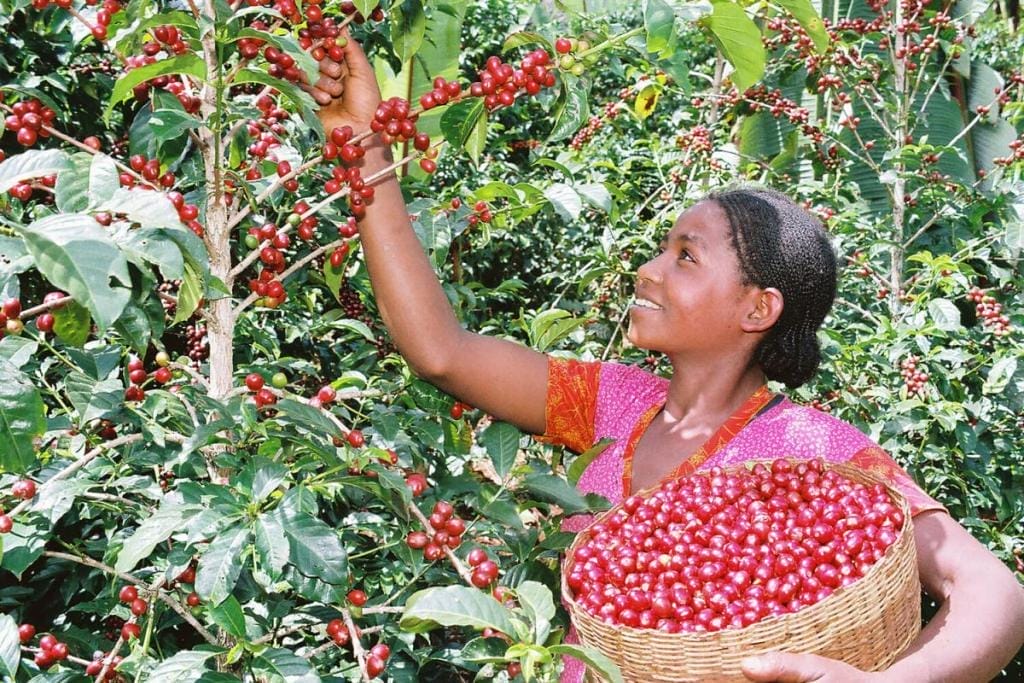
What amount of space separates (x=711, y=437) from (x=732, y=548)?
1.70 ft

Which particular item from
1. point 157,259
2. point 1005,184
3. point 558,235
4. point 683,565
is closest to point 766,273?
point 683,565

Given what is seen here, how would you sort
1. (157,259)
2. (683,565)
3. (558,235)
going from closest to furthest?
1. (157,259)
2. (683,565)
3. (558,235)

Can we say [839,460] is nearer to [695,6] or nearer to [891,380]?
[695,6]

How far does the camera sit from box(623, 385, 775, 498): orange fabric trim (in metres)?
1.83

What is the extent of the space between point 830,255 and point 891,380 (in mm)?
1450

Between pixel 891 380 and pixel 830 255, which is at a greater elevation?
pixel 830 255

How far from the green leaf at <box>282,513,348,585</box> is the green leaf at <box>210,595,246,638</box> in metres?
0.17

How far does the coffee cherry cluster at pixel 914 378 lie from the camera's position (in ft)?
9.99

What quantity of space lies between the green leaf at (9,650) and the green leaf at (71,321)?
1.71ft

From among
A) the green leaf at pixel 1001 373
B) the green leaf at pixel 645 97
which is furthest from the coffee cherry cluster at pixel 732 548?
the green leaf at pixel 645 97

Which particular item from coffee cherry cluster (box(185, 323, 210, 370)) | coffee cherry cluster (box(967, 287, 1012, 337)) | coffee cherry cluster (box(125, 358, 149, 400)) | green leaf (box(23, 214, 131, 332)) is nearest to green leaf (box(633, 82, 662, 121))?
coffee cherry cluster (box(967, 287, 1012, 337))

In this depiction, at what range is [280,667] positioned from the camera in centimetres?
137

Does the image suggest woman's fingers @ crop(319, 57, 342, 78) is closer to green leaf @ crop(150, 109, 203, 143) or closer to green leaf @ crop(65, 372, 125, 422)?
green leaf @ crop(150, 109, 203, 143)

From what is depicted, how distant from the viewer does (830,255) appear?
6.68 ft
